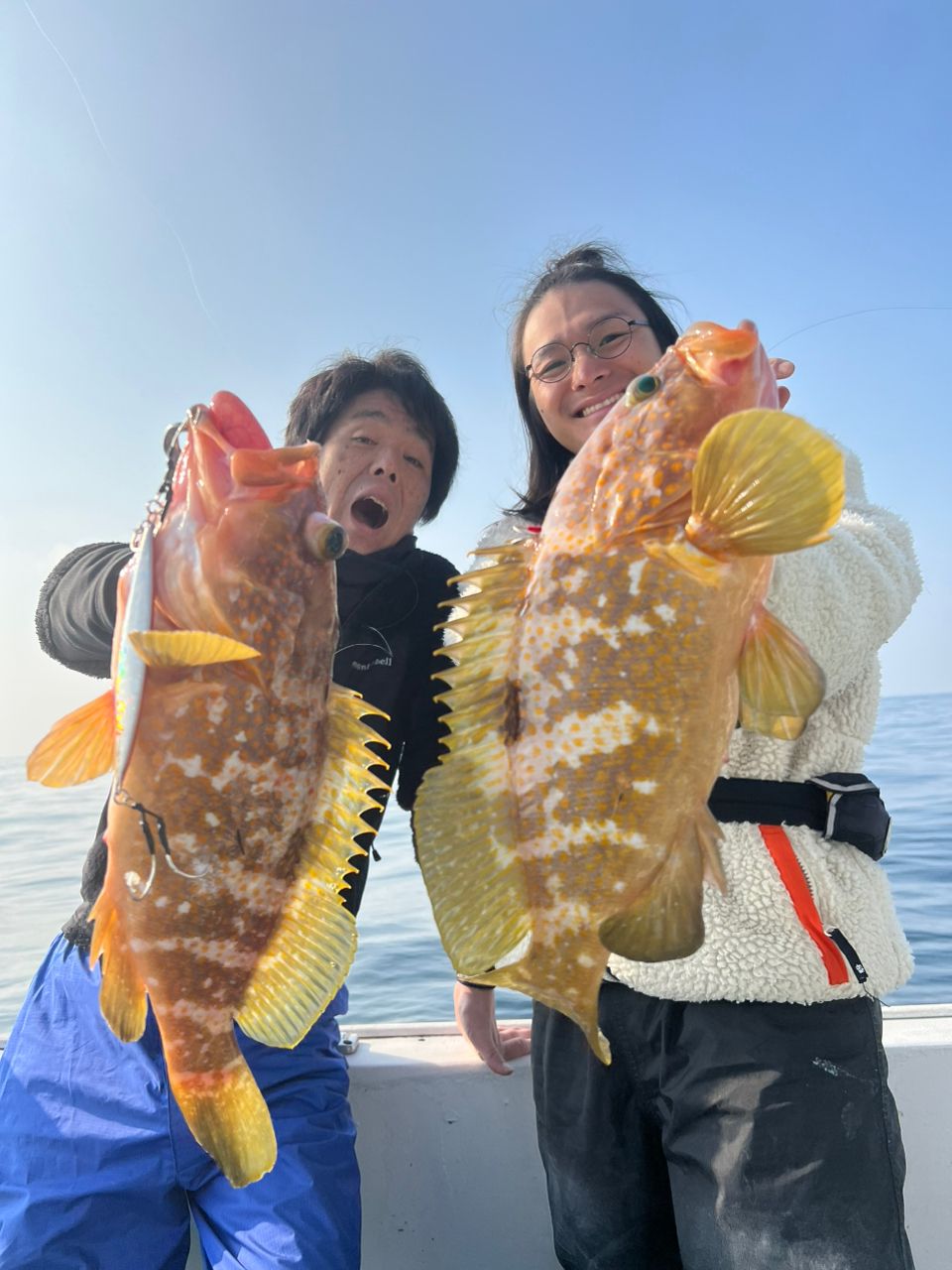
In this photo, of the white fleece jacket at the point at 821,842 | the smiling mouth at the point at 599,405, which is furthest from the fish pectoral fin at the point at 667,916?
the smiling mouth at the point at 599,405

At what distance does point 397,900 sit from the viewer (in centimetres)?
805

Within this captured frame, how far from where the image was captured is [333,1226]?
2.29 metres

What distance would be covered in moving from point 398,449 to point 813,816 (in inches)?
77.2

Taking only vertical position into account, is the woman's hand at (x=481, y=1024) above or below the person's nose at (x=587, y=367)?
below

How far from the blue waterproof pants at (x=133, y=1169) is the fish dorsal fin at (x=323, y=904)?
98 centimetres

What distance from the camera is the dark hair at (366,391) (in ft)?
10.6

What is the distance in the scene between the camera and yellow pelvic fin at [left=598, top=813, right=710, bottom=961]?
1.44 m

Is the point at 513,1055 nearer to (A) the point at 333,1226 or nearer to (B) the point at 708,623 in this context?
(A) the point at 333,1226

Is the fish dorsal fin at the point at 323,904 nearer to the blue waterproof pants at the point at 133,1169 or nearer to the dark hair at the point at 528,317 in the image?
the blue waterproof pants at the point at 133,1169

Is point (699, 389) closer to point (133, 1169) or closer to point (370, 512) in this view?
point (370, 512)

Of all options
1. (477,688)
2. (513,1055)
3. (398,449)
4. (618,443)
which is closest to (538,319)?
(398,449)

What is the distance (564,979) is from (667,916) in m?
0.25

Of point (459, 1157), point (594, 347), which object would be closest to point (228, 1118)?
point (459, 1157)

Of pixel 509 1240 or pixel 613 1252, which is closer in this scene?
pixel 613 1252
